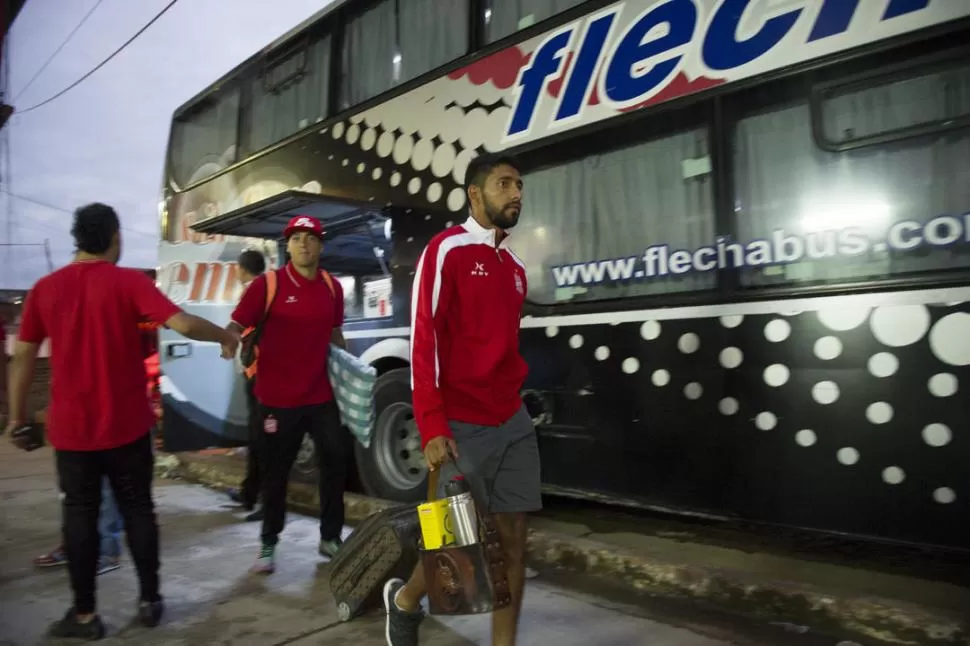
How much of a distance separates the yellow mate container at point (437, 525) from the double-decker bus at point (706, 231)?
5.46ft

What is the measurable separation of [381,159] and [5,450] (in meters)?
8.34

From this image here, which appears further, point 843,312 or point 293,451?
point 293,451

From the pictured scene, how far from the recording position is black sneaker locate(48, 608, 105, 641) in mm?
2889

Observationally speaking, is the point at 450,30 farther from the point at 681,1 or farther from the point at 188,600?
the point at 188,600

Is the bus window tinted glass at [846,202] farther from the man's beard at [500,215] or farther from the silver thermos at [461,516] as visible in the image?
the silver thermos at [461,516]

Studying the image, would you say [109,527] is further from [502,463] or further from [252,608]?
[502,463]

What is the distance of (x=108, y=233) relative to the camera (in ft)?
9.70

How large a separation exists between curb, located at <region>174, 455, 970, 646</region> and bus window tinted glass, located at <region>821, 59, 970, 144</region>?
1.89m

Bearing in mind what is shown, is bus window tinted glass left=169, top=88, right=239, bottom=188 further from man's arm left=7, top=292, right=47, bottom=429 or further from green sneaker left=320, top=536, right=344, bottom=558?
green sneaker left=320, top=536, right=344, bottom=558

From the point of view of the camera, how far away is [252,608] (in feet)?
10.5

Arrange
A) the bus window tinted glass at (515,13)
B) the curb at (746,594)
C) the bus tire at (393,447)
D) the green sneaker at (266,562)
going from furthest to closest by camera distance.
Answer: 1. the bus tire at (393,447)
2. the bus window tinted glass at (515,13)
3. the green sneaker at (266,562)
4. the curb at (746,594)

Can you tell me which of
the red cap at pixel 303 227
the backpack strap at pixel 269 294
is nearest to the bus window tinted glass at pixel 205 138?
the red cap at pixel 303 227

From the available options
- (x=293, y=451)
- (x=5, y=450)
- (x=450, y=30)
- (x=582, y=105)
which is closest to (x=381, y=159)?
(x=450, y=30)

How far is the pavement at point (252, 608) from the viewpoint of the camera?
2.86 meters
